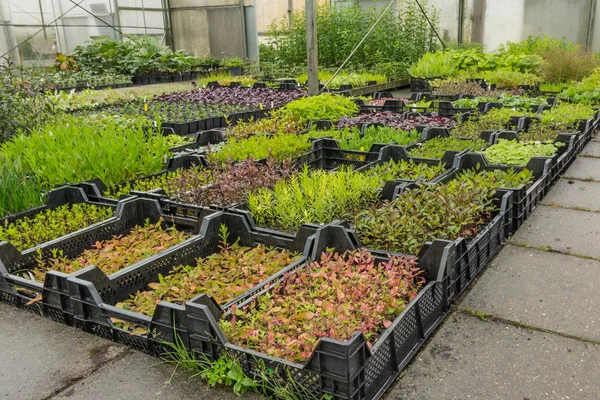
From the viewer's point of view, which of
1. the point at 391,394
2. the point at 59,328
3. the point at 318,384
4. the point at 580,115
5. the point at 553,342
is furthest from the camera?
the point at 580,115

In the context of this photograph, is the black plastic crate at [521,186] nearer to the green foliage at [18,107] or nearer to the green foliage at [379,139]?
the green foliage at [379,139]

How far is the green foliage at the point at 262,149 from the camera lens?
517 cm

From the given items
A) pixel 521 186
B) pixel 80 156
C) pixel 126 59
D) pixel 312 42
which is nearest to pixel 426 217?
pixel 521 186

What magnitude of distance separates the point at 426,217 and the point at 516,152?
205 cm

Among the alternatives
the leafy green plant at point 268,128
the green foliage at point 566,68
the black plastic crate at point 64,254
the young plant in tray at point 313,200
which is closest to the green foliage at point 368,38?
the green foliage at point 566,68

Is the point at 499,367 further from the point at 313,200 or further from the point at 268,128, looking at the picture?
the point at 268,128

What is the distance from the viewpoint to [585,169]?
5758mm

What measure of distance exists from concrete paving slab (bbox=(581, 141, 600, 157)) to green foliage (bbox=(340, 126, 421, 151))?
1.96m

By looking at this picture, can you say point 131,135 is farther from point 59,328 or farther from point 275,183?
point 59,328

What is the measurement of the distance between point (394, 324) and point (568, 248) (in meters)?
1.95

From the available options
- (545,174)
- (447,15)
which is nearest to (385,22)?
(447,15)

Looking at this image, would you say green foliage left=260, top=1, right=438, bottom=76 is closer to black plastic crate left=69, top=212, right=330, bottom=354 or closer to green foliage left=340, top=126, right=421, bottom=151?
green foliage left=340, top=126, right=421, bottom=151

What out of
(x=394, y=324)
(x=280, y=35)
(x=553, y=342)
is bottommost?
(x=553, y=342)

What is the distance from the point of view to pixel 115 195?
15.0ft
